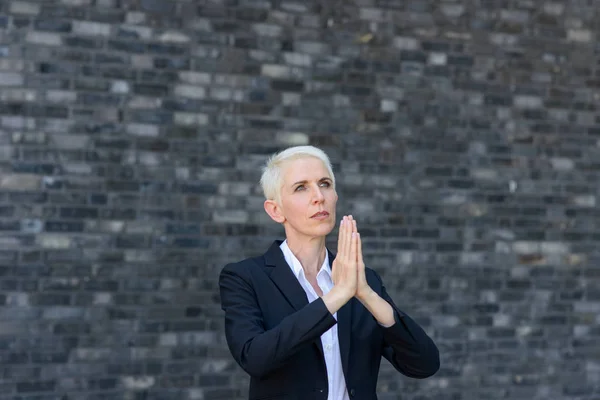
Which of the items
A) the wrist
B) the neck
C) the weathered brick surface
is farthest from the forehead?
the weathered brick surface

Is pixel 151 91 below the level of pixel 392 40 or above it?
below

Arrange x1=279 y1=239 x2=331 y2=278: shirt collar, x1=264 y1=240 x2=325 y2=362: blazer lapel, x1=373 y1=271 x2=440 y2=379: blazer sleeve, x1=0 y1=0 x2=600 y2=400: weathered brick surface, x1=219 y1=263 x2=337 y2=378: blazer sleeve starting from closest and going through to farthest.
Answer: x1=219 y1=263 x2=337 y2=378: blazer sleeve
x1=373 y1=271 x2=440 y2=379: blazer sleeve
x1=264 y1=240 x2=325 y2=362: blazer lapel
x1=279 y1=239 x2=331 y2=278: shirt collar
x1=0 y1=0 x2=600 y2=400: weathered brick surface

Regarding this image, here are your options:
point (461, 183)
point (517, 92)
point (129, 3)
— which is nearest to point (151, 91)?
point (129, 3)

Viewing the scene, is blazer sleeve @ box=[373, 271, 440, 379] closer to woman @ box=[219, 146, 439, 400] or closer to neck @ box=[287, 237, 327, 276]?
woman @ box=[219, 146, 439, 400]

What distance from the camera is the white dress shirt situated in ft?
8.77

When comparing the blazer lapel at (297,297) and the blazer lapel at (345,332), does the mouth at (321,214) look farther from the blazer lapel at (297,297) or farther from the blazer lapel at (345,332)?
the blazer lapel at (345,332)

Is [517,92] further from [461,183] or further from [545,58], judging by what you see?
[461,183]

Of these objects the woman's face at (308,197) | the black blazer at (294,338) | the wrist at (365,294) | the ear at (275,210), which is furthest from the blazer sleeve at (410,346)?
the ear at (275,210)

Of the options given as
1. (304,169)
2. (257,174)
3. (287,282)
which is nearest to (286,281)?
(287,282)

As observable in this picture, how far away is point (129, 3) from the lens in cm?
568

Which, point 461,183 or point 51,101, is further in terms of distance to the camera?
point 461,183

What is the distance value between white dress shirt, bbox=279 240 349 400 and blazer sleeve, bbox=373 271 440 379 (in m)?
0.18

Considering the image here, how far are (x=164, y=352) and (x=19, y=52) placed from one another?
2.37 meters

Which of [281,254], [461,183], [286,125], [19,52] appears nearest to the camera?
[281,254]
